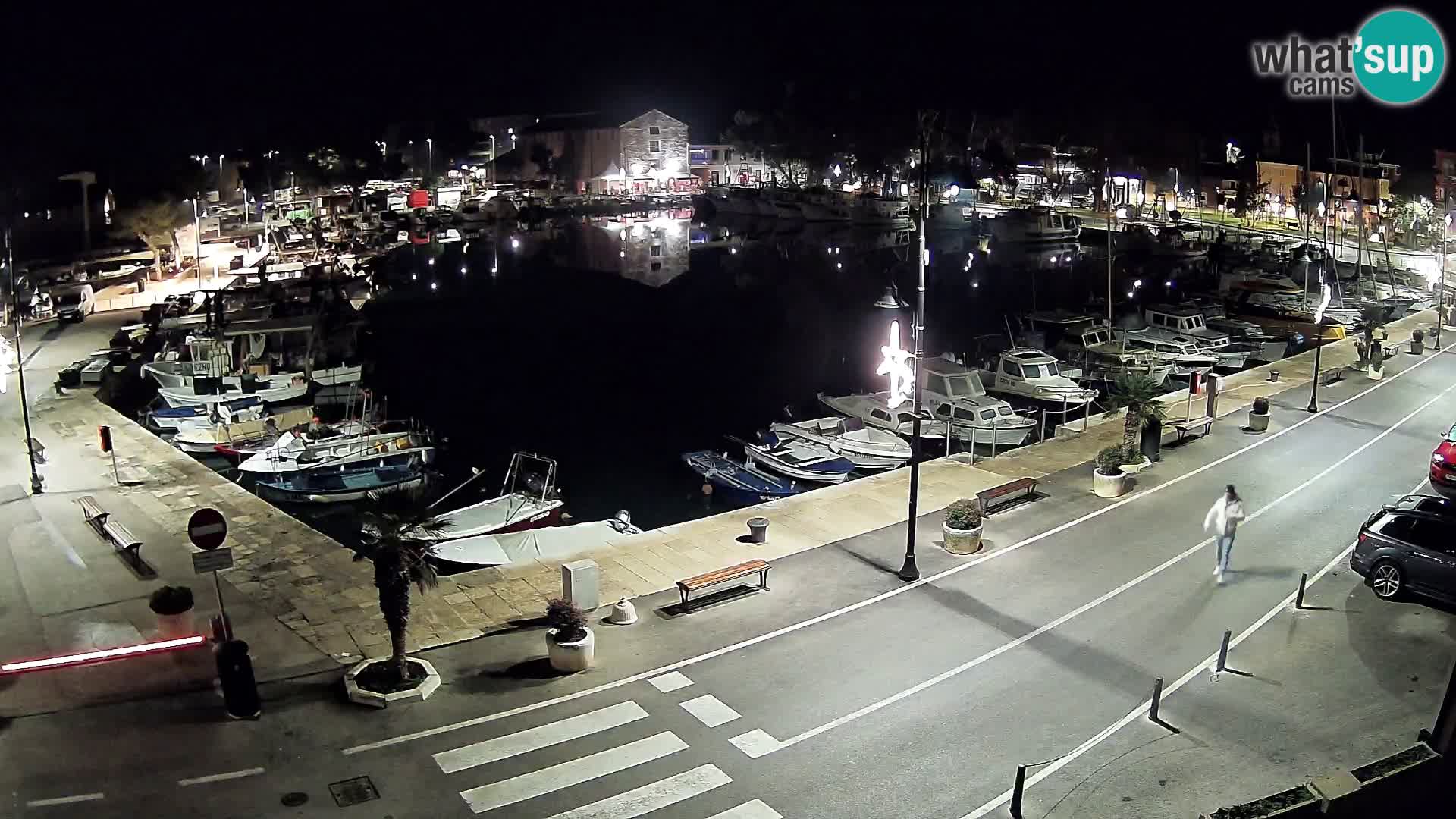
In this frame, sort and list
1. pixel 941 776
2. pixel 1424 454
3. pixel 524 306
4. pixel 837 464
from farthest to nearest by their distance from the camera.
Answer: pixel 524 306 < pixel 837 464 < pixel 1424 454 < pixel 941 776

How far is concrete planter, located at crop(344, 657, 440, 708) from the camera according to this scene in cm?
1442

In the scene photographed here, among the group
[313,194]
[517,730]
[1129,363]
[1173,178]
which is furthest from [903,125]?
[517,730]

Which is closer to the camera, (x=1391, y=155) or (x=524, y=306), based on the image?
(x=524, y=306)

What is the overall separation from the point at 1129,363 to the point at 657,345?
2386cm

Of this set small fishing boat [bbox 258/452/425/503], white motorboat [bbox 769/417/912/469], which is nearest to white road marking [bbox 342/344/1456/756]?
white motorboat [bbox 769/417/912/469]

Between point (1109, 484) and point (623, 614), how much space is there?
38.2 ft

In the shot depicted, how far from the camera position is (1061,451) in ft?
90.8

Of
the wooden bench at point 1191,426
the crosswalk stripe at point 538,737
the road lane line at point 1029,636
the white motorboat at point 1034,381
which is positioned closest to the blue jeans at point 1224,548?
the road lane line at point 1029,636

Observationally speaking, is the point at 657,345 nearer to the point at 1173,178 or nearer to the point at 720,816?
the point at 720,816

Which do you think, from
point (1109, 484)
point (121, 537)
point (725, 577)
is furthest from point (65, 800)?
point (1109, 484)

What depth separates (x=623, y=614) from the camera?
17.1m

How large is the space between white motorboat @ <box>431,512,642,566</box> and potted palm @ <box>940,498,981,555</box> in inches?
268

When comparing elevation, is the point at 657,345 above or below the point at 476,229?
below

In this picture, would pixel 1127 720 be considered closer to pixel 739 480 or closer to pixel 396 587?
pixel 396 587
